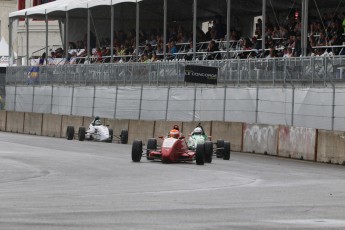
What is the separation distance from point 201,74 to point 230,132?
3.95 meters

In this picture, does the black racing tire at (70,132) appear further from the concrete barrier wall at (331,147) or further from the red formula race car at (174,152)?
the concrete barrier wall at (331,147)

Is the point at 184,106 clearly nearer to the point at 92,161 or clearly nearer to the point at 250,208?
the point at 92,161

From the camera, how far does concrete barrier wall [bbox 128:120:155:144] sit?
40.5 meters

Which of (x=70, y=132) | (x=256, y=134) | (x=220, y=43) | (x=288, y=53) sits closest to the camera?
(x=256, y=134)

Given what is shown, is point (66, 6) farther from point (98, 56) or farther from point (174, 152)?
point (174, 152)

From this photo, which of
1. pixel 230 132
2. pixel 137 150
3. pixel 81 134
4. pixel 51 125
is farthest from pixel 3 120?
pixel 137 150

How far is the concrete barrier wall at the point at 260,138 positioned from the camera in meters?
33.2

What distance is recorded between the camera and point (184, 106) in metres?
41.1

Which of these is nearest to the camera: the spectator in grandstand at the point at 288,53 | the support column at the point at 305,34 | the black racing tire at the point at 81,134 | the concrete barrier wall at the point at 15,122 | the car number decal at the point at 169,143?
the car number decal at the point at 169,143

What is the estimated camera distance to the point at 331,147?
2958 centimetres

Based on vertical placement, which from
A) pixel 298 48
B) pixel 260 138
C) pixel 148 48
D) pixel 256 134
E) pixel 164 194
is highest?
pixel 148 48

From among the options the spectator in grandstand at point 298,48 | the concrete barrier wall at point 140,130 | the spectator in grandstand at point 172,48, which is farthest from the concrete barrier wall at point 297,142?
the spectator in grandstand at point 172,48

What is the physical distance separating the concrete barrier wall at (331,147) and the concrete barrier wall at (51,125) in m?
19.8

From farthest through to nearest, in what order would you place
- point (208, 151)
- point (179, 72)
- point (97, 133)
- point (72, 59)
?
1. point (72, 59)
2. point (97, 133)
3. point (179, 72)
4. point (208, 151)
